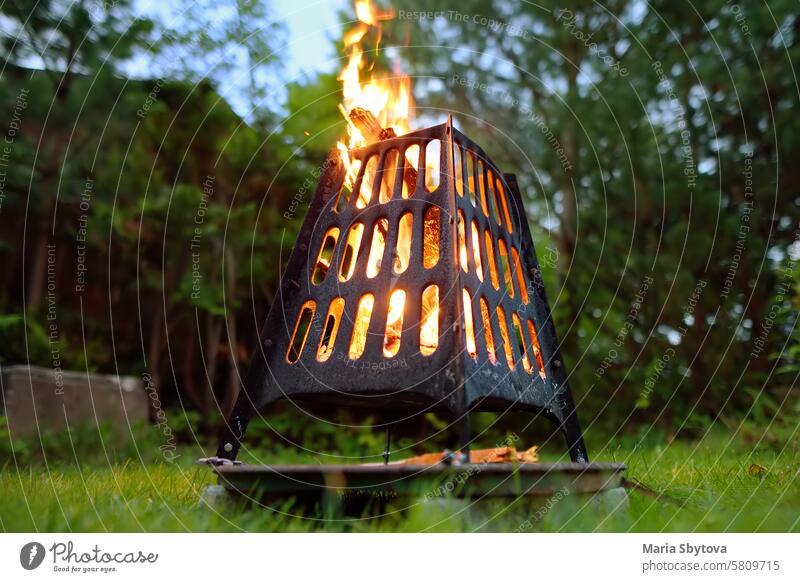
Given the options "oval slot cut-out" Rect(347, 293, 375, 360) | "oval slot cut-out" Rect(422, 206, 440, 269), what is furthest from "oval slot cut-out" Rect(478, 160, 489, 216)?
"oval slot cut-out" Rect(347, 293, 375, 360)

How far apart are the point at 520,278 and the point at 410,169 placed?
1.98 ft

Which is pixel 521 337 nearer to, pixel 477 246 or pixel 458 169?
pixel 477 246

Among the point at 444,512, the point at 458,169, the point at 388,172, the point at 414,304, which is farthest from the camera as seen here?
the point at 388,172

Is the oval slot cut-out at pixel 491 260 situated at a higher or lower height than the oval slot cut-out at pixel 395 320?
higher

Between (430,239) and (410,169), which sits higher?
(410,169)

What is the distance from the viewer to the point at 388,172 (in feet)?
7.83

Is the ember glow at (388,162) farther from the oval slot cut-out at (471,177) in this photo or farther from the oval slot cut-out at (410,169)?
the oval slot cut-out at (471,177)

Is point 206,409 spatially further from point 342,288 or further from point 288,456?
point 342,288

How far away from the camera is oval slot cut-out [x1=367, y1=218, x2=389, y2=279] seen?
7.38 ft

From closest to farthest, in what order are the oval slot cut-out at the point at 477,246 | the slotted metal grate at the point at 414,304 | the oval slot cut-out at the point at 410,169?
the slotted metal grate at the point at 414,304 → the oval slot cut-out at the point at 477,246 → the oval slot cut-out at the point at 410,169

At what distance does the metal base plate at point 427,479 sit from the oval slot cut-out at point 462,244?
25.4 inches

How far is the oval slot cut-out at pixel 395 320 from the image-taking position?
215 cm

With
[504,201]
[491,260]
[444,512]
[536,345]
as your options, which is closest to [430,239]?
[491,260]

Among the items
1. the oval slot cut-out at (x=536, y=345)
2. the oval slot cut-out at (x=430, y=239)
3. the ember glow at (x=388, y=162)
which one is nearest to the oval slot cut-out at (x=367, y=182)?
the ember glow at (x=388, y=162)
